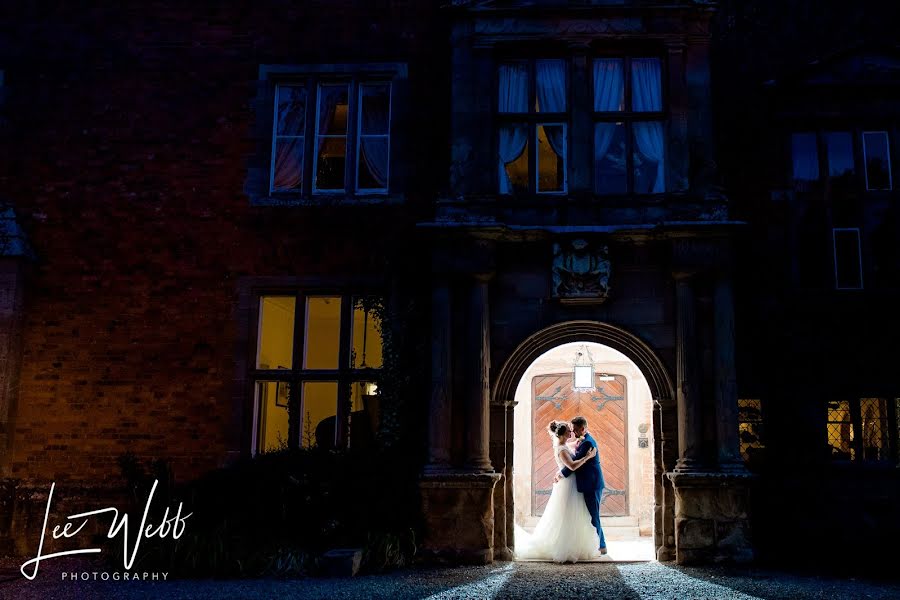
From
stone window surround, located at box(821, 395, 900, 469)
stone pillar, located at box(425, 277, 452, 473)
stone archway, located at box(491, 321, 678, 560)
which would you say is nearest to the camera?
stone pillar, located at box(425, 277, 452, 473)

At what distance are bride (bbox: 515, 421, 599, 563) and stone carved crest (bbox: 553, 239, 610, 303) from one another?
1.91 metres

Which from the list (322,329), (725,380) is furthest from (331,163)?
(725,380)

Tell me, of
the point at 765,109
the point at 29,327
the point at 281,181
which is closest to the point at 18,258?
the point at 29,327

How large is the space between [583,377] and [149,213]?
6.22m

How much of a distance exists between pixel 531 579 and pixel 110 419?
5.61 m

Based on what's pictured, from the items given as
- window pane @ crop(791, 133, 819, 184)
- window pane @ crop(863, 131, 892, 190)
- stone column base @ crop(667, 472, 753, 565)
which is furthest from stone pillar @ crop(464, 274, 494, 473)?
window pane @ crop(863, 131, 892, 190)

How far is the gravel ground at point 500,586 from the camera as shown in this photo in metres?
6.88

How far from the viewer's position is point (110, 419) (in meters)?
10.1

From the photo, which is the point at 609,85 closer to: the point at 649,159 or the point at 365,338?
the point at 649,159

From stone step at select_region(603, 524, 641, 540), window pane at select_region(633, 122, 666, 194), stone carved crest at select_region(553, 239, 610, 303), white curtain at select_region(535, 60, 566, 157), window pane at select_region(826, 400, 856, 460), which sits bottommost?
stone step at select_region(603, 524, 641, 540)

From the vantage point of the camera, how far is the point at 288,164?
10625mm

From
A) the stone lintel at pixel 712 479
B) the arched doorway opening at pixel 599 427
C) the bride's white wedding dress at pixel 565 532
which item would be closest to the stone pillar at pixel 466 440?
the bride's white wedding dress at pixel 565 532

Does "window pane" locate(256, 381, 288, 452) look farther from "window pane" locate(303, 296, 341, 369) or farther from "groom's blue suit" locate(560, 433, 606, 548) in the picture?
"groom's blue suit" locate(560, 433, 606, 548)

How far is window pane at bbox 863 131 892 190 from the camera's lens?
1015 centimetres
